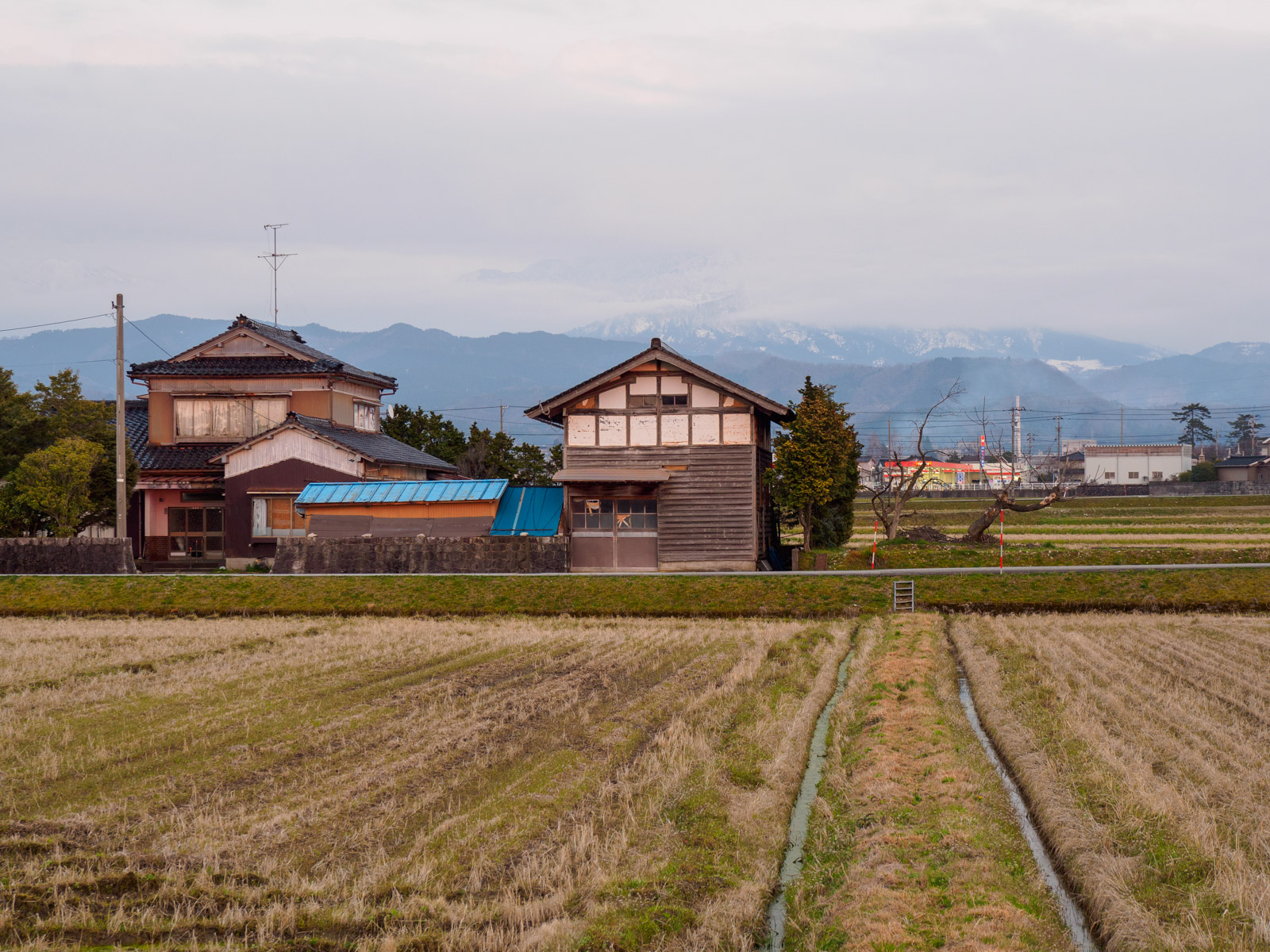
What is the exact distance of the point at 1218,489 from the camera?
74438mm

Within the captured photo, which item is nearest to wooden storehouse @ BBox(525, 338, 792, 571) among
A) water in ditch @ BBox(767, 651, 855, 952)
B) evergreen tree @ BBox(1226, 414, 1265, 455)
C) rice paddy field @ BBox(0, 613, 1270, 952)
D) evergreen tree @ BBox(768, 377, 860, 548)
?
evergreen tree @ BBox(768, 377, 860, 548)

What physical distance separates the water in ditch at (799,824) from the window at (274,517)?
25.7 metres

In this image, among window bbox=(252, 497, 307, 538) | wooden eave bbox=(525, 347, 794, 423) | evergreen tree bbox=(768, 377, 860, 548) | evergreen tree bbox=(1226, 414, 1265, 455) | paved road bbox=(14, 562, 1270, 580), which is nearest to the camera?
paved road bbox=(14, 562, 1270, 580)

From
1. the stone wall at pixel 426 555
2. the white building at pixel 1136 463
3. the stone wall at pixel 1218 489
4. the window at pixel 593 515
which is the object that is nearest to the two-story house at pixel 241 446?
the stone wall at pixel 426 555

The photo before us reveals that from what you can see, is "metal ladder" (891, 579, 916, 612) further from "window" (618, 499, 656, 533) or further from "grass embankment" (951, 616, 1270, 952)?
"window" (618, 499, 656, 533)

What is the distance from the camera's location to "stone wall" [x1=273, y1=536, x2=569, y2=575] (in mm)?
31531

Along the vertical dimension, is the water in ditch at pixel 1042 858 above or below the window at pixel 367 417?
below

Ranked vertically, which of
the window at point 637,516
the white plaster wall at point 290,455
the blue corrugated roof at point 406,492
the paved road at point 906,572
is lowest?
the paved road at point 906,572

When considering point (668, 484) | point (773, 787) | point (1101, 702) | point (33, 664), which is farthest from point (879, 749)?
point (668, 484)

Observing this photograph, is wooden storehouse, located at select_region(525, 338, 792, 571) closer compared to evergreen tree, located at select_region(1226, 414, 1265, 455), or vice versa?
wooden storehouse, located at select_region(525, 338, 792, 571)

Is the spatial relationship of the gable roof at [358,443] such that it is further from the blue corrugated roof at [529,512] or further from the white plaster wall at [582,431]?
the white plaster wall at [582,431]

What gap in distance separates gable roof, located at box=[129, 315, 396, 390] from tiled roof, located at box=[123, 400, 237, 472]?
8.23 feet

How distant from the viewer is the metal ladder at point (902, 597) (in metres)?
25.7

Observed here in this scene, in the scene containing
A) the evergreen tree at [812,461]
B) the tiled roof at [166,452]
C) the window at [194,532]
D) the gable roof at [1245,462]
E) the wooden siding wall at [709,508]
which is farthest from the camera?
the gable roof at [1245,462]
